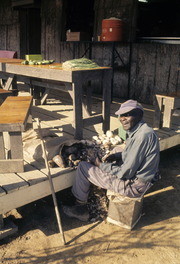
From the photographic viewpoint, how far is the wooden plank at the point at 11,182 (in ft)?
11.0

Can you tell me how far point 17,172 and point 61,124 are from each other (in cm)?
Result: 215

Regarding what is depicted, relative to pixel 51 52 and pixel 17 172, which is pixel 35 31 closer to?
pixel 51 52

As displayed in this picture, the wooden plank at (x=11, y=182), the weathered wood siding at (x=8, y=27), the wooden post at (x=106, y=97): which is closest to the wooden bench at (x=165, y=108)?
the wooden post at (x=106, y=97)

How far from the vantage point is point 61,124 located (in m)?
5.73

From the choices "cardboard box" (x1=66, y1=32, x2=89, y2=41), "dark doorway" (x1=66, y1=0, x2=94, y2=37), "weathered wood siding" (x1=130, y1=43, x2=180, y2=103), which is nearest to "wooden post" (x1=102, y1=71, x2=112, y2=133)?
"weathered wood siding" (x1=130, y1=43, x2=180, y2=103)

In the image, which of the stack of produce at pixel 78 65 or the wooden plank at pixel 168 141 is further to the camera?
the wooden plank at pixel 168 141

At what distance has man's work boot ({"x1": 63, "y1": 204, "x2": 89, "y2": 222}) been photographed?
389cm

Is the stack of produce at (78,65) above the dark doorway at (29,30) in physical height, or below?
below

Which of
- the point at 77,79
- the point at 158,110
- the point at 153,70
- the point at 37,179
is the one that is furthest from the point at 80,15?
the point at 37,179

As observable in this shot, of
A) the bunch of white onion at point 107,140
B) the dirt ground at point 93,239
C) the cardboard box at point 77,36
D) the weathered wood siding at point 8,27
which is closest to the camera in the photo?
the dirt ground at point 93,239

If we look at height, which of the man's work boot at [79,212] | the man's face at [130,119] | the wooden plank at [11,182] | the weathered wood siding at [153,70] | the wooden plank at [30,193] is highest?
the weathered wood siding at [153,70]

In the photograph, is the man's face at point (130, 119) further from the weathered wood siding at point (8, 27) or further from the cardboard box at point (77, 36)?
the weathered wood siding at point (8, 27)

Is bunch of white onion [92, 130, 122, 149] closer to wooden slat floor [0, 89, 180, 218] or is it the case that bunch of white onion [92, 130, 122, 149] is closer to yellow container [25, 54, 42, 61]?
wooden slat floor [0, 89, 180, 218]

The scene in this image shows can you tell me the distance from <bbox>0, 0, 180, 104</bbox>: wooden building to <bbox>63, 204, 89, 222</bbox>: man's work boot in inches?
124
